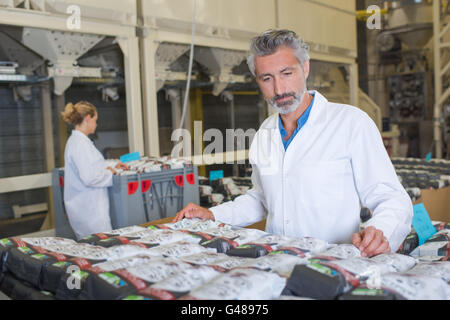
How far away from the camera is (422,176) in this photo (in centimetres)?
320

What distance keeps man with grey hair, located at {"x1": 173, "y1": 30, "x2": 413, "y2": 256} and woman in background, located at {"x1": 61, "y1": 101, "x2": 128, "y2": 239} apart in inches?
56.5

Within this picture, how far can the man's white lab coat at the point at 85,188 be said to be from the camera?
2.90 meters

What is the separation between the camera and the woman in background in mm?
2911

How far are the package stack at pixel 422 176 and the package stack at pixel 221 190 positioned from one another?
3.56 ft

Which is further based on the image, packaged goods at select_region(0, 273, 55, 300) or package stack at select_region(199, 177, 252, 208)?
package stack at select_region(199, 177, 252, 208)

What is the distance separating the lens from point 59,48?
306 centimetres

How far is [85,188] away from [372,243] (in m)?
2.22

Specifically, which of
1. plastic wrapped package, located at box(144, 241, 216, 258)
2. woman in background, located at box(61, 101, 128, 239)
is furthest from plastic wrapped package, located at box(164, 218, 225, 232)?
woman in background, located at box(61, 101, 128, 239)

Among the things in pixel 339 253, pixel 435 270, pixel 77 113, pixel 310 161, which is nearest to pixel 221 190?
pixel 77 113

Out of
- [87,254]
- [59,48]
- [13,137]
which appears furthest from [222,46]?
[87,254]

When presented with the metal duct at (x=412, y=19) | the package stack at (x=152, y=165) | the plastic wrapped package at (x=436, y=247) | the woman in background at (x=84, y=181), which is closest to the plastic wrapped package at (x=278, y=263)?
the plastic wrapped package at (x=436, y=247)

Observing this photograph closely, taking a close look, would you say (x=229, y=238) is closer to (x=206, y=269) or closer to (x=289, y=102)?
(x=206, y=269)

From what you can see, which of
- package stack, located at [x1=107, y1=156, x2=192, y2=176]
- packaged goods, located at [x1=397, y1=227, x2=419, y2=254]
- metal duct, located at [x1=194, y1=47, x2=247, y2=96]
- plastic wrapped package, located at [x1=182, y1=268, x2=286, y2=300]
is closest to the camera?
plastic wrapped package, located at [x1=182, y1=268, x2=286, y2=300]

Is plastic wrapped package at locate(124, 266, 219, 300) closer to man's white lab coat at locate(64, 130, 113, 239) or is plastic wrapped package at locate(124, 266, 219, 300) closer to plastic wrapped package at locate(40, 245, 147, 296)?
plastic wrapped package at locate(40, 245, 147, 296)
